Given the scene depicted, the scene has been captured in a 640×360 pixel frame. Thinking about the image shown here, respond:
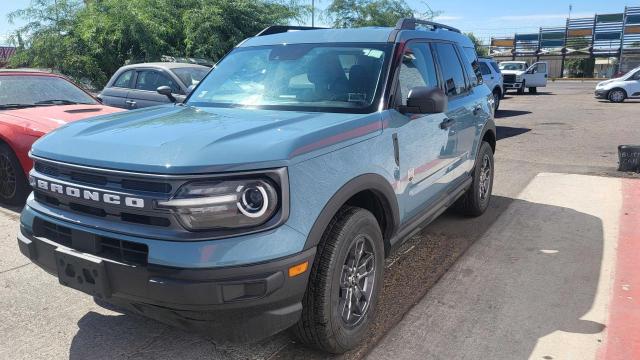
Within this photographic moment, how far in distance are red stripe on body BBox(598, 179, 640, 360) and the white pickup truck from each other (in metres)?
23.7

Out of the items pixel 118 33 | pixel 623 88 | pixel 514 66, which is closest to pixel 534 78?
pixel 514 66

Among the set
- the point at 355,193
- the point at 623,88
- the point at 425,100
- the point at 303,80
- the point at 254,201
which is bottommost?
the point at 623,88

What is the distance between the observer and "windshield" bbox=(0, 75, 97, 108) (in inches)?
243

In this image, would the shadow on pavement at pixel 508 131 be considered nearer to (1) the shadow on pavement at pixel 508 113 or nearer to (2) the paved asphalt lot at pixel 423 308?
(1) the shadow on pavement at pixel 508 113

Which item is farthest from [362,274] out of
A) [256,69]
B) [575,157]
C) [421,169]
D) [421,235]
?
[575,157]

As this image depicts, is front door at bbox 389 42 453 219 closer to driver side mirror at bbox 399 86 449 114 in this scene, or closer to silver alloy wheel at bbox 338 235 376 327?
driver side mirror at bbox 399 86 449 114

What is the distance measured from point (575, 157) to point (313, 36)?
7.42m

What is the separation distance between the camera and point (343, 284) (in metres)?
2.94

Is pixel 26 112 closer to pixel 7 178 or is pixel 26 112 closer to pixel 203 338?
pixel 7 178

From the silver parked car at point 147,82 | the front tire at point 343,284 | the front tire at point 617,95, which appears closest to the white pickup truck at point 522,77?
the front tire at point 617,95

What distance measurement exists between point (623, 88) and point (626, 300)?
2235 cm

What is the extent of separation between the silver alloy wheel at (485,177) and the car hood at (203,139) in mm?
2872

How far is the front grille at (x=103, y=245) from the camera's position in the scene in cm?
239

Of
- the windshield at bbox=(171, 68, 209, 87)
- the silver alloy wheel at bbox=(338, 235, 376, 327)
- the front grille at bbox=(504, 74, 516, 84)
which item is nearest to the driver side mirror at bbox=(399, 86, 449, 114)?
the silver alloy wheel at bbox=(338, 235, 376, 327)
